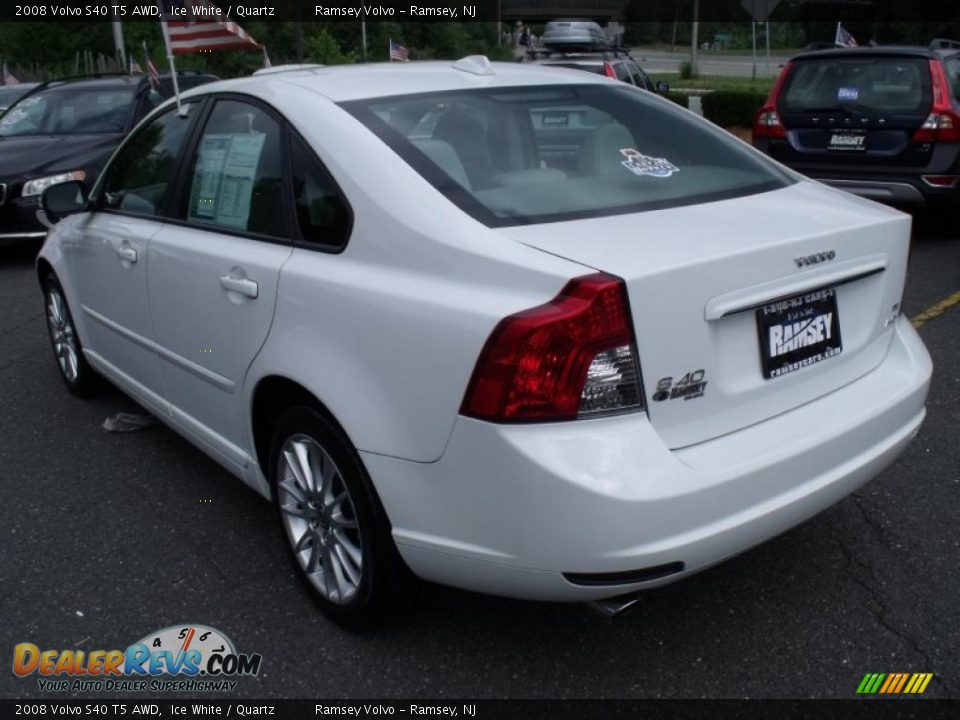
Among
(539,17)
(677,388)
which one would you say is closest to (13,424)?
(677,388)

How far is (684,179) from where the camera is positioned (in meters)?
3.05

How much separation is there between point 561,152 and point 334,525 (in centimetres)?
137

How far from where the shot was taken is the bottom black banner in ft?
8.45

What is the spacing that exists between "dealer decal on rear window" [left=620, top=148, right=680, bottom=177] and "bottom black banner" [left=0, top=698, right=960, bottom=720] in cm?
152

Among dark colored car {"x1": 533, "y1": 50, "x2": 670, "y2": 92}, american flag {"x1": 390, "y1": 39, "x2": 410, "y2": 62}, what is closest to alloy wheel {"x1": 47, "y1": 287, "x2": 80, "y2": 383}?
american flag {"x1": 390, "y1": 39, "x2": 410, "y2": 62}

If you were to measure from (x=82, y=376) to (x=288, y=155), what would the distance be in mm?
2530

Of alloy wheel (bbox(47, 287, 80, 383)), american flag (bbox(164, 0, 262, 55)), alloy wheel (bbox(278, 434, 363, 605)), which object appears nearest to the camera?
alloy wheel (bbox(278, 434, 363, 605))

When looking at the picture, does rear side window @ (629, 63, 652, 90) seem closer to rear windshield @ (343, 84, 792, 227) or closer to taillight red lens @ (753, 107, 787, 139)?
taillight red lens @ (753, 107, 787, 139)

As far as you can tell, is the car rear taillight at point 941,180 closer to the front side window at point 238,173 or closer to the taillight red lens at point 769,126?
the taillight red lens at point 769,126

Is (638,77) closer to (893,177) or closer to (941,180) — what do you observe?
(893,177)

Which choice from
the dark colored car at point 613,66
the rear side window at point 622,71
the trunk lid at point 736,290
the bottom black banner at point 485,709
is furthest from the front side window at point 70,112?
the trunk lid at point 736,290

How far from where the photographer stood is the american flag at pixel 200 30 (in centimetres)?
492

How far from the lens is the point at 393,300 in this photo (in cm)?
255

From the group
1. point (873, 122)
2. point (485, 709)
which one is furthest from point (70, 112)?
point (485, 709)
